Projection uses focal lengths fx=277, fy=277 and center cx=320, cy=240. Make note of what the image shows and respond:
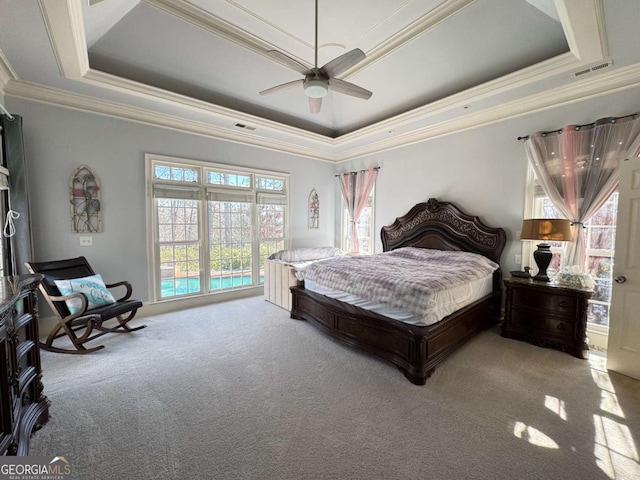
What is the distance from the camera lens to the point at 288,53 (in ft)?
11.3

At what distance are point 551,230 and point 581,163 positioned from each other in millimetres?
896

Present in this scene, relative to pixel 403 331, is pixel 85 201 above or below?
above

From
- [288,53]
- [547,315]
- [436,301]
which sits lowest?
[547,315]

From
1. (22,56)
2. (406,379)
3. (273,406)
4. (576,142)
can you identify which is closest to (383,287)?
(406,379)

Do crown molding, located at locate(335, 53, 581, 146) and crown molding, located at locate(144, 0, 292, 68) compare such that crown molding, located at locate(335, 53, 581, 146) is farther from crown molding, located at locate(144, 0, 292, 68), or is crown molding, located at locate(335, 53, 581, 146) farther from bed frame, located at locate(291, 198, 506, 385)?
crown molding, located at locate(144, 0, 292, 68)

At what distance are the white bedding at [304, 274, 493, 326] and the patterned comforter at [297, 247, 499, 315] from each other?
6 centimetres

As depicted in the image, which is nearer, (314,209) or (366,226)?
(366,226)

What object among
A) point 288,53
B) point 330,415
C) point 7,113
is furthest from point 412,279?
point 7,113

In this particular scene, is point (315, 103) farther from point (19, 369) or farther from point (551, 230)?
point (19, 369)

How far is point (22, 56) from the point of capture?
261 cm

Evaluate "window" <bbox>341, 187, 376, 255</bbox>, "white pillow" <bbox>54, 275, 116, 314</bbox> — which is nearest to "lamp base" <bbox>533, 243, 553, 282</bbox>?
"window" <bbox>341, 187, 376, 255</bbox>

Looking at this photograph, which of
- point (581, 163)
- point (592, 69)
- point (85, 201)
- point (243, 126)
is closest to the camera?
point (592, 69)

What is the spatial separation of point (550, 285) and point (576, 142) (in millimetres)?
1667

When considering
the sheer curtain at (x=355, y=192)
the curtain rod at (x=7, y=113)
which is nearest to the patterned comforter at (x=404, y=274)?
the sheer curtain at (x=355, y=192)
